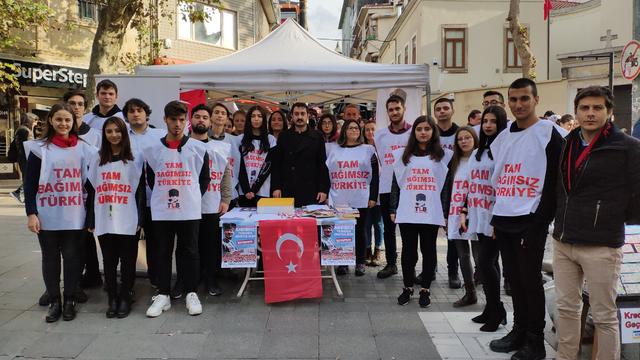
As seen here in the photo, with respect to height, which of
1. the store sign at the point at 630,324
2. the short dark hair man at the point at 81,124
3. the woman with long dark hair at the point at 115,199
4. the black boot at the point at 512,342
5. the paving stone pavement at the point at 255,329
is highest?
the short dark hair man at the point at 81,124

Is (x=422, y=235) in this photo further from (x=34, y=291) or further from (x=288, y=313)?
(x=34, y=291)

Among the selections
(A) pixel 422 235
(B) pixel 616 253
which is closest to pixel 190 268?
(A) pixel 422 235

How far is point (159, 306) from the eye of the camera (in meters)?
4.70

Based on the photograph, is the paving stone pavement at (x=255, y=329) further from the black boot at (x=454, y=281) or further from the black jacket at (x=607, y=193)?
the black jacket at (x=607, y=193)

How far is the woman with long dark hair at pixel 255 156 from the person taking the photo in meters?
5.94

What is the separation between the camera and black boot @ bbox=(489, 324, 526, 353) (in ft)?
12.5

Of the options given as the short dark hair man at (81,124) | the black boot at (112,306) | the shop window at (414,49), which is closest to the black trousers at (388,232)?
the black boot at (112,306)

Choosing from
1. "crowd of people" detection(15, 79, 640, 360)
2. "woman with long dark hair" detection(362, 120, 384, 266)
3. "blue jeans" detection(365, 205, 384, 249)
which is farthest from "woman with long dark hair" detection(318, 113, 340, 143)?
"blue jeans" detection(365, 205, 384, 249)

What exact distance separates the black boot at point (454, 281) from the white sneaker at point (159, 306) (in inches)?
118

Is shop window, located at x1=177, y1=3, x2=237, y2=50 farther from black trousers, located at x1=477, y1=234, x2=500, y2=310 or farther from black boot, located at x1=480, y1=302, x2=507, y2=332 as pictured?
black boot, located at x1=480, y1=302, x2=507, y2=332

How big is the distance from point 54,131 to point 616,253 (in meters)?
4.44

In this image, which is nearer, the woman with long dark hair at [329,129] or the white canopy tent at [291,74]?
the white canopy tent at [291,74]

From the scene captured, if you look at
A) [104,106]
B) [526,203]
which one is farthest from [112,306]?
[526,203]

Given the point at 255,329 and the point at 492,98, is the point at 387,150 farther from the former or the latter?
the point at 255,329
